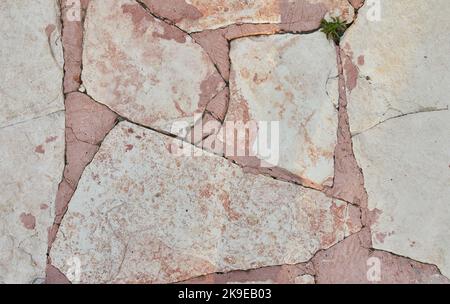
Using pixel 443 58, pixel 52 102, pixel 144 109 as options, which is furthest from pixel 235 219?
pixel 443 58

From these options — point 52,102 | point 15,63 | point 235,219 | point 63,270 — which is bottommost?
point 63,270

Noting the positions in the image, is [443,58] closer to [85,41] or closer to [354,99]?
[354,99]

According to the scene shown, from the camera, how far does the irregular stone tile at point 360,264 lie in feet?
6.60

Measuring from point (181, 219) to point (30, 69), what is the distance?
0.79 m

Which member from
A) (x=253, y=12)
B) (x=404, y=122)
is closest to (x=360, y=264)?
(x=404, y=122)

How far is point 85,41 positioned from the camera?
2.04m

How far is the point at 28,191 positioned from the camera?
2039mm

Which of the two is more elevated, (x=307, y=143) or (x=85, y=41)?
(x=85, y=41)

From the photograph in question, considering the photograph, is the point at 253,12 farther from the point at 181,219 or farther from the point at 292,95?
the point at 181,219

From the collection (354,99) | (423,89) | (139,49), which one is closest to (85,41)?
(139,49)

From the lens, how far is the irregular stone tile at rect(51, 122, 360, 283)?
201cm

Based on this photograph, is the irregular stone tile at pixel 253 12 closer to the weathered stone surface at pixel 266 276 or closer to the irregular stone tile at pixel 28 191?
the irregular stone tile at pixel 28 191

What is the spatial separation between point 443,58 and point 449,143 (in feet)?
1.01

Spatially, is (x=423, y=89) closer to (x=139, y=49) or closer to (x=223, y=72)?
(x=223, y=72)
